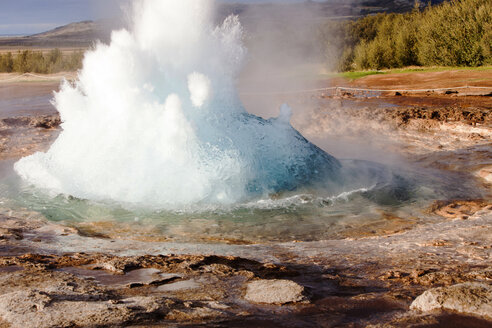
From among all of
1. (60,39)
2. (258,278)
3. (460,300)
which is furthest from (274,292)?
(60,39)

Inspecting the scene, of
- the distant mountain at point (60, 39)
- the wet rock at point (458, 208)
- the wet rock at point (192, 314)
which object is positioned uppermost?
the distant mountain at point (60, 39)

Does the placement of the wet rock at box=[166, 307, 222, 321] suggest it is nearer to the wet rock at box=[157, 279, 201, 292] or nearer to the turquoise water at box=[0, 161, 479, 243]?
the wet rock at box=[157, 279, 201, 292]

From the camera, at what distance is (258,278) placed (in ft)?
8.04

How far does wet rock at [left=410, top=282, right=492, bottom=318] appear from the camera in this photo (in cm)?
186

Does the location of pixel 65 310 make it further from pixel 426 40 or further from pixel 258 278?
pixel 426 40

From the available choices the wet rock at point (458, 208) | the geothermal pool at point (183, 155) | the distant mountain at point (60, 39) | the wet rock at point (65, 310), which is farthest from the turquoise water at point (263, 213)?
the distant mountain at point (60, 39)

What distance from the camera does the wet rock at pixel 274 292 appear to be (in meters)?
2.09

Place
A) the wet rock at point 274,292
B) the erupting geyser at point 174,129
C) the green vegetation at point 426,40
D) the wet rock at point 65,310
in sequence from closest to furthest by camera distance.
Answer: the wet rock at point 65,310 → the wet rock at point 274,292 → the erupting geyser at point 174,129 → the green vegetation at point 426,40

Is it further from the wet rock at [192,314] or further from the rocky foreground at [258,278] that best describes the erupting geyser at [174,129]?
the wet rock at [192,314]

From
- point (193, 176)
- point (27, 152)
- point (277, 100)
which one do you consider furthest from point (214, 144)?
point (277, 100)

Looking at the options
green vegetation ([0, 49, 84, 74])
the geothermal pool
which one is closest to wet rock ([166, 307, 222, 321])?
the geothermal pool

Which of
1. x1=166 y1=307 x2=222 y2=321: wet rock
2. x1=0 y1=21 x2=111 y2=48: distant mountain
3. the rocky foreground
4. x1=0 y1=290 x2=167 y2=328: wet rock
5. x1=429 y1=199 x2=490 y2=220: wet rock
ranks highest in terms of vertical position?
x1=0 y1=21 x2=111 y2=48: distant mountain

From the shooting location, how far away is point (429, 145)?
7309 millimetres

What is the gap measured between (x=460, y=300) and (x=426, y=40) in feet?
60.6
